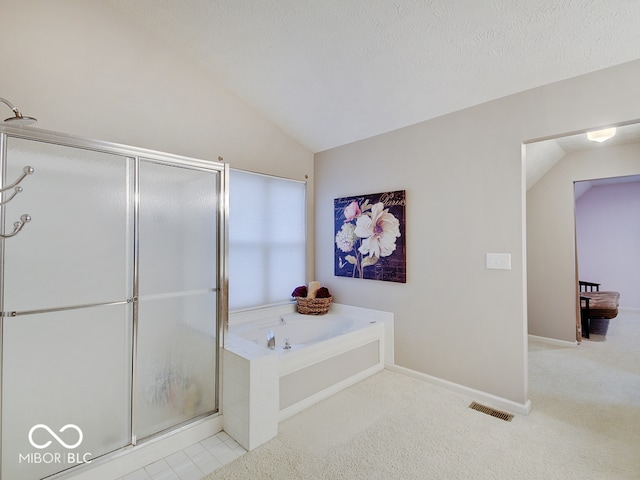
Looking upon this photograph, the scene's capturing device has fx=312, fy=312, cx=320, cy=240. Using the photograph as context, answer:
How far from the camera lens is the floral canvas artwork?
9.88 ft

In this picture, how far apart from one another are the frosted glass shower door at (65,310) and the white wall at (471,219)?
2.27 metres

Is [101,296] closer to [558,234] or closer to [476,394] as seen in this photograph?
[476,394]

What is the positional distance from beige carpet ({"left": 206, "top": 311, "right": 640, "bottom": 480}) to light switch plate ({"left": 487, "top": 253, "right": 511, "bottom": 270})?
1088 mm

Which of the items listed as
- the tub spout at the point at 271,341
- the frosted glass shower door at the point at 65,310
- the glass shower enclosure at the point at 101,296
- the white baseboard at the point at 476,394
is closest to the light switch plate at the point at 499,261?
the white baseboard at the point at 476,394

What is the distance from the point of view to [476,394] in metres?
2.50

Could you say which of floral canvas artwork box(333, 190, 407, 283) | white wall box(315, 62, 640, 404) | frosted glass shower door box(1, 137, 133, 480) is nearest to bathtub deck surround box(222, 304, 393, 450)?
white wall box(315, 62, 640, 404)

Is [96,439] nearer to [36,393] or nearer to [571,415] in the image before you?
[36,393]

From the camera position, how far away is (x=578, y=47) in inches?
74.0

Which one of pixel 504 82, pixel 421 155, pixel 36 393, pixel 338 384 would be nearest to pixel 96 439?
pixel 36 393

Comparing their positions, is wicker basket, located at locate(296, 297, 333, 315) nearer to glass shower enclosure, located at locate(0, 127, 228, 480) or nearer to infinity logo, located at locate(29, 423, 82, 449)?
glass shower enclosure, located at locate(0, 127, 228, 480)

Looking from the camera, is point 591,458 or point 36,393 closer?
point 36,393

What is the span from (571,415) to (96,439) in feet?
10.1

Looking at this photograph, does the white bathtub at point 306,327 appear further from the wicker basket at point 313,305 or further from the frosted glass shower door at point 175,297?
the frosted glass shower door at point 175,297

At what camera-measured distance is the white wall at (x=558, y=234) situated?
3.70m
